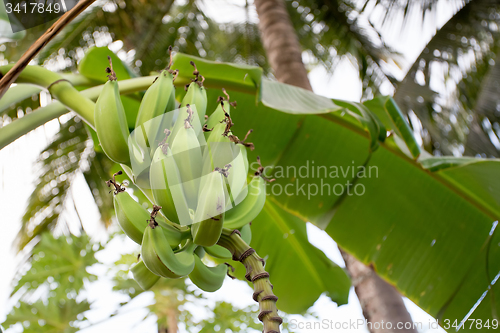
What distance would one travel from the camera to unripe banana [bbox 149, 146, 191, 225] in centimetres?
61

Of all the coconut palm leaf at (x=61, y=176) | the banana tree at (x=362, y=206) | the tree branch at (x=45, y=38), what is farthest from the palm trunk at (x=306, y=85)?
the coconut palm leaf at (x=61, y=176)

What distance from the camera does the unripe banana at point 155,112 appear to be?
0.71 meters

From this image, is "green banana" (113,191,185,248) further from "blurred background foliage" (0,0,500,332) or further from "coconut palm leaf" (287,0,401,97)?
"coconut palm leaf" (287,0,401,97)

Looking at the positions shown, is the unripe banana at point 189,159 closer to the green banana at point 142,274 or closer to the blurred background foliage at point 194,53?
the green banana at point 142,274

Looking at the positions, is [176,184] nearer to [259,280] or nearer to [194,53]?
[259,280]

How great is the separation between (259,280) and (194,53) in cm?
368

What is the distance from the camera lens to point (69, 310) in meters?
2.73

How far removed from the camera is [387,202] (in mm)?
1293

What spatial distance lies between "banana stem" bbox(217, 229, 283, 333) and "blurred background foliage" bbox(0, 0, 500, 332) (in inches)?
78.9

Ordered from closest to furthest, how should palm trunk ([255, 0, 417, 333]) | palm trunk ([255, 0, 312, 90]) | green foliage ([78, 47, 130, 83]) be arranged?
green foliage ([78, 47, 130, 83]) < palm trunk ([255, 0, 417, 333]) < palm trunk ([255, 0, 312, 90])

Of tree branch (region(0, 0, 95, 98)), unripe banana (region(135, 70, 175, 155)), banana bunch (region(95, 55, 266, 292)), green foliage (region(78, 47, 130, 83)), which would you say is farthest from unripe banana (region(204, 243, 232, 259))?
green foliage (region(78, 47, 130, 83))

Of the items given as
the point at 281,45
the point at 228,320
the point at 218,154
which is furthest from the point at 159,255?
the point at 228,320

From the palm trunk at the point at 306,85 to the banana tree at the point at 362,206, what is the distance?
123mm

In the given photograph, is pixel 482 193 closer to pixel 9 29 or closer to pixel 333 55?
pixel 9 29
